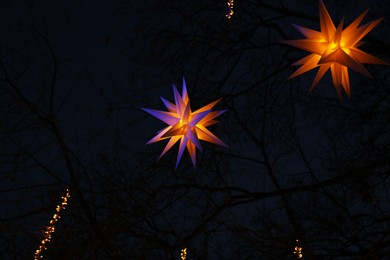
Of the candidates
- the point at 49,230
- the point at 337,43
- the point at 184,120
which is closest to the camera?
the point at 337,43

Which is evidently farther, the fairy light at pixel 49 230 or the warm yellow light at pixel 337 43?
the fairy light at pixel 49 230

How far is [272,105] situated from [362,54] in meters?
3.41

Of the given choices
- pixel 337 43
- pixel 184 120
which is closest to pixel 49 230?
pixel 184 120

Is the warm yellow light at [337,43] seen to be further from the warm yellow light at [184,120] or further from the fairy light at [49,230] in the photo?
the fairy light at [49,230]

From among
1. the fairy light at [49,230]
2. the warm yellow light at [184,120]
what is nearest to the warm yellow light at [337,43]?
the warm yellow light at [184,120]

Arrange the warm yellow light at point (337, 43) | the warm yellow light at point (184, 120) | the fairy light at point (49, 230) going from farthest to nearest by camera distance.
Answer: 1. the fairy light at point (49, 230)
2. the warm yellow light at point (184, 120)
3. the warm yellow light at point (337, 43)

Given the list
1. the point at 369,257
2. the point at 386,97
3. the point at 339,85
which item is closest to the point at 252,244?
the point at 369,257

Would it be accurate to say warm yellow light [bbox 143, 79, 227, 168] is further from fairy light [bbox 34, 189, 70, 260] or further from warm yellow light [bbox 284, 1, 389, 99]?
fairy light [bbox 34, 189, 70, 260]

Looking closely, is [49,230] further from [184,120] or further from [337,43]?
[337,43]

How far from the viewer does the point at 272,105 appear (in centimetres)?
574

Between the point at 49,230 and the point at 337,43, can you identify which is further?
the point at 49,230

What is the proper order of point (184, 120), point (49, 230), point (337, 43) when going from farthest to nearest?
point (49, 230)
point (184, 120)
point (337, 43)

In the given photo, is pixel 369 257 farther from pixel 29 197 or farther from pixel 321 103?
pixel 29 197

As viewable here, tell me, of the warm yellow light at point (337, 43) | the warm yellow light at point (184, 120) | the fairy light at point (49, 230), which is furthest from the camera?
the fairy light at point (49, 230)
